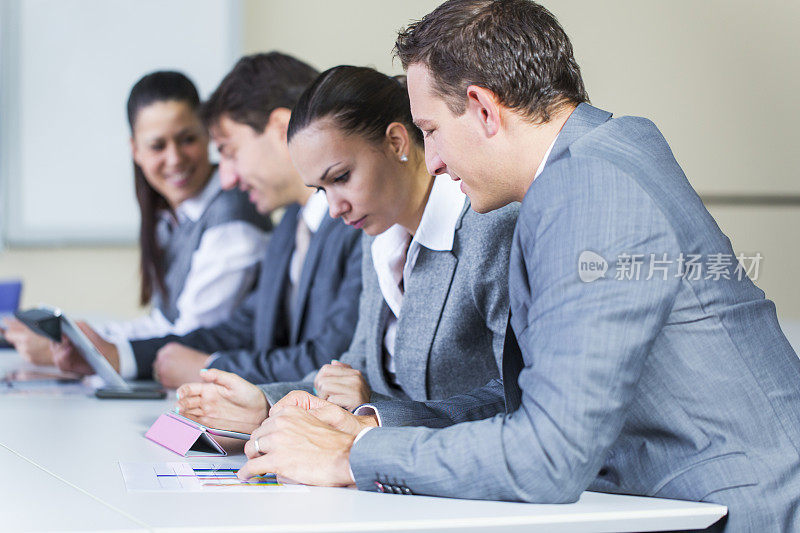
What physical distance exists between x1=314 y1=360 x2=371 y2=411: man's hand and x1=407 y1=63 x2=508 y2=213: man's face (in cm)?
41

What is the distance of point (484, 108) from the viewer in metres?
1.12

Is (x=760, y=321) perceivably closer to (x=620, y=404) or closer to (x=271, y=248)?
(x=620, y=404)

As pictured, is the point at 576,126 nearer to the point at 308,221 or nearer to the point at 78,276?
the point at 308,221

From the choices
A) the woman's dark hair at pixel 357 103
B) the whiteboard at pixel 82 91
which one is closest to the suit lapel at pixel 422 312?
the woman's dark hair at pixel 357 103

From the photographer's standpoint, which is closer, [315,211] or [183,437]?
[183,437]

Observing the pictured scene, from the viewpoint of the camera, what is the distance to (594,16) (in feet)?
12.2

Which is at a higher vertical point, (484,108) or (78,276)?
(484,108)

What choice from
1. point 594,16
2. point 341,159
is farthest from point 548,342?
point 594,16

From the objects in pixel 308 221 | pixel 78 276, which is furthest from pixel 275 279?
pixel 78 276

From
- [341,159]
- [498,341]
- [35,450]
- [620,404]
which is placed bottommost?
[35,450]

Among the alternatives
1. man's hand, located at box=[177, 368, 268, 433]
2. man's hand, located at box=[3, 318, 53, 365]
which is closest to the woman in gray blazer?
man's hand, located at box=[177, 368, 268, 433]

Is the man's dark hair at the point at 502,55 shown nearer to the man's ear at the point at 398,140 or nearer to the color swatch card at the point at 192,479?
the man's ear at the point at 398,140

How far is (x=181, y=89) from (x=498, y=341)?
5.24 feet

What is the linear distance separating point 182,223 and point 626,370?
6.65 ft
